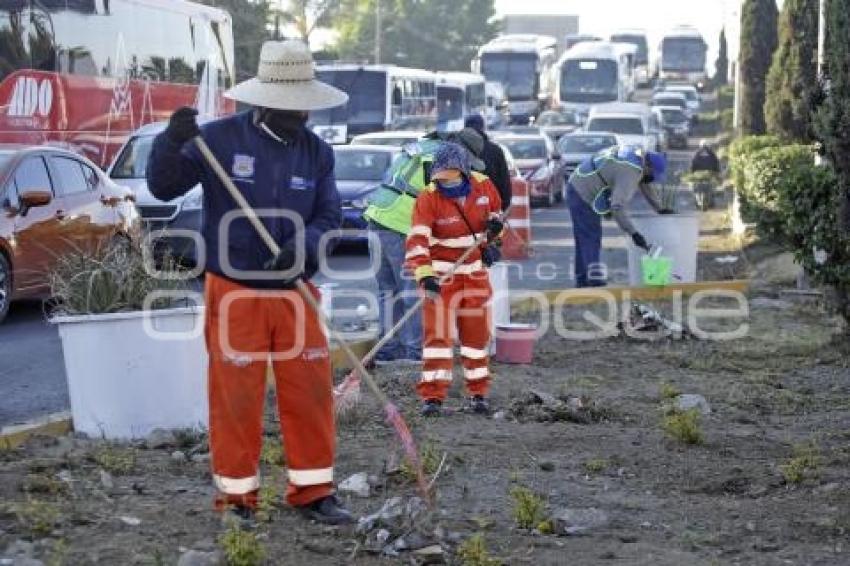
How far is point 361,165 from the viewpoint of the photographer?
23438mm

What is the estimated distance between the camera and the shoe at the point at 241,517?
6.52 m

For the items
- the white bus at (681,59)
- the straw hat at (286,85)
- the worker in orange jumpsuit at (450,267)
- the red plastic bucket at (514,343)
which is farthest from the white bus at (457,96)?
the straw hat at (286,85)

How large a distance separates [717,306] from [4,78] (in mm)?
9984

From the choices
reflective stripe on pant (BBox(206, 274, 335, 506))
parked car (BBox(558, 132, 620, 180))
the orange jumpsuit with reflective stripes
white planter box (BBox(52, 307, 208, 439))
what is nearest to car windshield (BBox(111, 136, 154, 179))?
the orange jumpsuit with reflective stripes

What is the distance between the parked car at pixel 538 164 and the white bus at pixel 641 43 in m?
45.7

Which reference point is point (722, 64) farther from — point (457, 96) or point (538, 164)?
point (538, 164)

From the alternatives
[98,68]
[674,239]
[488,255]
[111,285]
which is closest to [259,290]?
[111,285]

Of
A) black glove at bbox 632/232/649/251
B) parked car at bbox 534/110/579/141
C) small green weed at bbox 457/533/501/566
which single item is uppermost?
small green weed at bbox 457/533/501/566

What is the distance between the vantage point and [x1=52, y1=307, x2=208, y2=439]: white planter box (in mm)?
8406

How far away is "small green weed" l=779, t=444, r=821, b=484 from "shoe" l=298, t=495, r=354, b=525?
2243 mm

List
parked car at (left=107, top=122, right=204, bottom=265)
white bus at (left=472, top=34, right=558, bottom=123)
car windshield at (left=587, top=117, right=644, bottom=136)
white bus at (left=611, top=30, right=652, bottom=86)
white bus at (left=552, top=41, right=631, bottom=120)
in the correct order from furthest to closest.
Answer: white bus at (left=611, top=30, right=652, bottom=86), white bus at (left=472, top=34, right=558, bottom=123), white bus at (left=552, top=41, right=631, bottom=120), car windshield at (left=587, top=117, right=644, bottom=136), parked car at (left=107, top=122, right=204, bottom=265)

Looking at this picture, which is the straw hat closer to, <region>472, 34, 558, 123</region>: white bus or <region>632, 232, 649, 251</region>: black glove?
<region>632, 232, 649, 251</region>: black glove

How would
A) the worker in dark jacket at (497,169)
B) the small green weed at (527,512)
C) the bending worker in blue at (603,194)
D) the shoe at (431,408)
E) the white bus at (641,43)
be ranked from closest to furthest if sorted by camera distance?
the small green weed at (527,512), the shoe at (431,408), the worker in dark jacket at (497,169), the bending worker in blue at (603,194), the white bus at (641,43)

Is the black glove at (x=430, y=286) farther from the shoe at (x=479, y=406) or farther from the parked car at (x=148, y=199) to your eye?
the parked car at (x=148, y=199)
